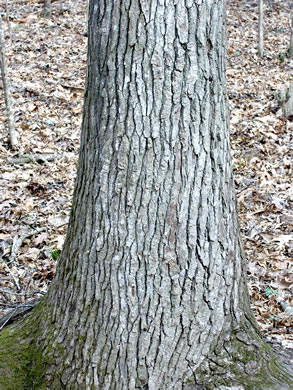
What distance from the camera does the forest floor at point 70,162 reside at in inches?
150

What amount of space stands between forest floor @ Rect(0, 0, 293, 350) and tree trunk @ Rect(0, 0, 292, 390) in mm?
956

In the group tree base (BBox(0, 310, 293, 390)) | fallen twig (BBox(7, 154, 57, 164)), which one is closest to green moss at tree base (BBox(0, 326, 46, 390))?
tree base (BBox(0, 310, 293, 390))

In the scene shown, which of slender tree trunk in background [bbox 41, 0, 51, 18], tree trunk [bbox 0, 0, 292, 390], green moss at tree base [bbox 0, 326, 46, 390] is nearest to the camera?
tree trunk [bbox 0, 0, 292, 390]

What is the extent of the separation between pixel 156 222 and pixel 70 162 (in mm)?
4545

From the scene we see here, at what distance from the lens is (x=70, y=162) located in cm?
638

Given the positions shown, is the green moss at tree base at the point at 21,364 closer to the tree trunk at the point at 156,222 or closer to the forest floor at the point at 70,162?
the tree trunk at the point at 156,222

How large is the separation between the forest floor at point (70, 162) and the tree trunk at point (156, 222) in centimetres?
96

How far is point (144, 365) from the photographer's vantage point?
214cm

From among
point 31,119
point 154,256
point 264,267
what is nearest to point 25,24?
point 31,119

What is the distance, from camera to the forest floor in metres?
3.82

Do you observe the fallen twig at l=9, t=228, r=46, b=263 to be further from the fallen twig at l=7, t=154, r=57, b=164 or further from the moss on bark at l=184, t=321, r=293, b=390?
the moss on bark at l=184, t=321, r=293, b=390

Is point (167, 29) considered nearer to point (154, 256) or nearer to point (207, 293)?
point (154, 256)

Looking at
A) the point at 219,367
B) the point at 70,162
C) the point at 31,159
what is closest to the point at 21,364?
the point at 219,367

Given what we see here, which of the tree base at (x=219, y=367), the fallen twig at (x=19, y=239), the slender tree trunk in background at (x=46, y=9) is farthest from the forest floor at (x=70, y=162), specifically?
the slender tree trunk in background at (x=46, y=9)
